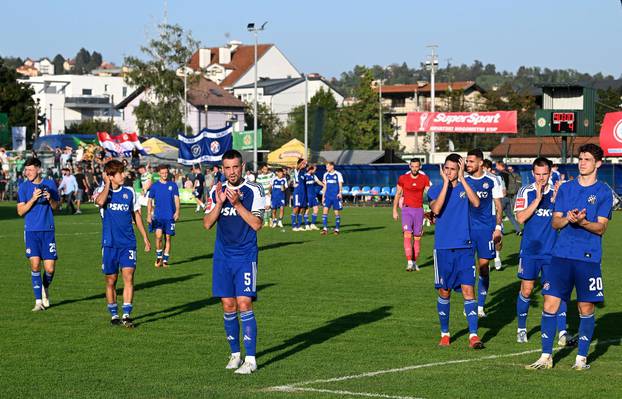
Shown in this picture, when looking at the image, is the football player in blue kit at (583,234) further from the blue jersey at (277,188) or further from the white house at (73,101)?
the white house at (73,101)

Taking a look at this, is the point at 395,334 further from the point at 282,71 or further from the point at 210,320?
the point at 282,71

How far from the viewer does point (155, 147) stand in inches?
2591

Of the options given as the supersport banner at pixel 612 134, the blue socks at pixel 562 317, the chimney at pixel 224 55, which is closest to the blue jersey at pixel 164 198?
the blue socks at pixel 562 317

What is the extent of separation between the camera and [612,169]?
51.7m

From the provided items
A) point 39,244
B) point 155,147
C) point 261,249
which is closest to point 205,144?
point 155,147

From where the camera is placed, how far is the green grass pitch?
31.2 feet

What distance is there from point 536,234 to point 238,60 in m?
135

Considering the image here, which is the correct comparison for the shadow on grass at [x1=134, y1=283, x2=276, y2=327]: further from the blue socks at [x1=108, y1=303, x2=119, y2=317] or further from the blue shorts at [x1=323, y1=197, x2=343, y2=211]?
the blue shorts at [x1=323, y1=197, x2=343, y2=211]

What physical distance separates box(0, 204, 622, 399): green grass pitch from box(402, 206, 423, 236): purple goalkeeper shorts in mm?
871

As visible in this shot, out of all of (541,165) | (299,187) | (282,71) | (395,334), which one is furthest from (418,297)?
(282,71)

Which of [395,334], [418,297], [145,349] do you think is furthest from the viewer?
[418,297]

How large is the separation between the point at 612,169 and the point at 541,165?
41419 mm

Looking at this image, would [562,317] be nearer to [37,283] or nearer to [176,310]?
[176,310]

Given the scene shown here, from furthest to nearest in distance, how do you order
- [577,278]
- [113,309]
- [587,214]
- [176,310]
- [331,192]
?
[331,192] → [176,310] → [113,309] → [577,278] → [587,214]
